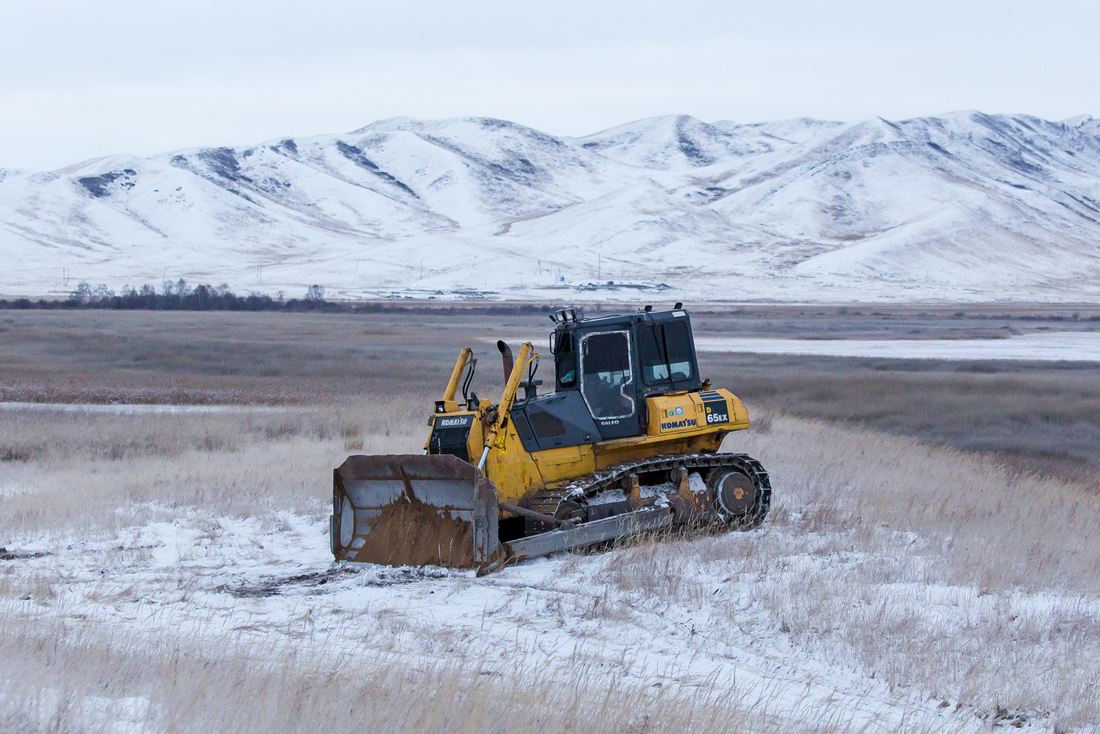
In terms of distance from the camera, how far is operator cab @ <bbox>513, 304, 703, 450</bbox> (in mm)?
10312

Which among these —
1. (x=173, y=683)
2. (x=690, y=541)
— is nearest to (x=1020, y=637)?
(x=690, y=541)

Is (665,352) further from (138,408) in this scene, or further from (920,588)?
(138,408)

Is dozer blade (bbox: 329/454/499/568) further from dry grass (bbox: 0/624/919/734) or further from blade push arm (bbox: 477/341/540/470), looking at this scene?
dry grass (bbox: 0/624/919/734)

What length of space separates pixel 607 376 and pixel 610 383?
3.2 inches

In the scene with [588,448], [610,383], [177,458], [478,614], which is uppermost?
[610,383]

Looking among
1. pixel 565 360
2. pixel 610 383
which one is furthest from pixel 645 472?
pixel 565 360

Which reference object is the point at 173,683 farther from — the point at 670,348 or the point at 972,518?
the point at 972,518

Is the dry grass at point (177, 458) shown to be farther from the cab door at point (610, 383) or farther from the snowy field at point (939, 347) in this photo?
the snowy field at point (939, 347)

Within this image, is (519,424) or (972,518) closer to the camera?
(519,424)

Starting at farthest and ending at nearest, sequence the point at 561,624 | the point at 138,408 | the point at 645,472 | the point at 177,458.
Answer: the point at 138,408, the point at 177,458, the point at 645,472, the point at 561,624

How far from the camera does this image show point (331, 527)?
9.67 m

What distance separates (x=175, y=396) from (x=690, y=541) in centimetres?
2232

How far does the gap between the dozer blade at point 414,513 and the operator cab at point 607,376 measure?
1.17 meters

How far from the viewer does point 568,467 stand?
10.4 m
